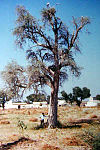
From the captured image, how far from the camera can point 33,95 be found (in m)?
15.9

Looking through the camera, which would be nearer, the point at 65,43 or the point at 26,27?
the point at 26,27

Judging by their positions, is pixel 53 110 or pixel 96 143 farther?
pixel 53 110

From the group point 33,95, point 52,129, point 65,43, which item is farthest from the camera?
point 65,43

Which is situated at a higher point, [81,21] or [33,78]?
[81,21]

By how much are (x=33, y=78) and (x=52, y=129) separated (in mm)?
4293

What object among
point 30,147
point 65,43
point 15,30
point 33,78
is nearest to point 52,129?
point 33,78

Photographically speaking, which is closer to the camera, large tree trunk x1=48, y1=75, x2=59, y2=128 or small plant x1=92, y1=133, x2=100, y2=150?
small plant x1=92, y1=133, x2=100, y2=150

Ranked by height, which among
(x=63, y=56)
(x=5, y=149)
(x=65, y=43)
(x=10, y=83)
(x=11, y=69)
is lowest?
(x=5, y=149)

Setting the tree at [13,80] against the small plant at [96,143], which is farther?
the tree at [13,80]

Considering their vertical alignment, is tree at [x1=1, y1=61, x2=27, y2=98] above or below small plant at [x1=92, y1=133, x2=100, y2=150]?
above

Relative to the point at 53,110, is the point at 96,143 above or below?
below

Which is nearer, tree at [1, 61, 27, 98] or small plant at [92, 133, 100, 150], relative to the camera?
small plant at [92, 133, 100, 150]

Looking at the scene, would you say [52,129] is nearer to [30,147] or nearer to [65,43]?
[30,147]

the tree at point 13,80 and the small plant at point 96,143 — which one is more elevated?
the tree at point 13,80
